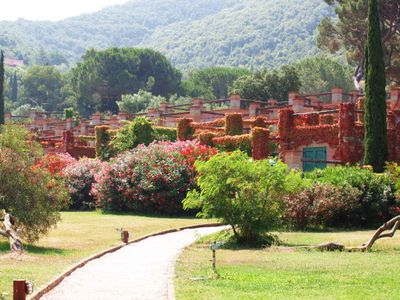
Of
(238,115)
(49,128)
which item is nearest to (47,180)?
(238,115)

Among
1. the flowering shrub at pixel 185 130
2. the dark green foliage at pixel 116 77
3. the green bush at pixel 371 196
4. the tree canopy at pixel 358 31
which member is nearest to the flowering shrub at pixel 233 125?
the flowering shrub at pixel 185 130

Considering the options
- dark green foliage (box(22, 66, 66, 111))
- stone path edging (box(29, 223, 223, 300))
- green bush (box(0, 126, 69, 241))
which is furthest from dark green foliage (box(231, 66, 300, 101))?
dark green foliage (box(22, 66, 66, 111))

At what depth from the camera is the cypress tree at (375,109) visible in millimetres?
34031

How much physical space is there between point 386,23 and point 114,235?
38959mm

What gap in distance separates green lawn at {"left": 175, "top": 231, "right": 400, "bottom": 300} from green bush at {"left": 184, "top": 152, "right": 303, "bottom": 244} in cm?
147

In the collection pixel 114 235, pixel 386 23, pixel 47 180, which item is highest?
pixel 386 23

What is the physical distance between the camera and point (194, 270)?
53.9ft

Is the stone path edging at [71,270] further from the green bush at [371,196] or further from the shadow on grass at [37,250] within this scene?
the green bush at [371,196]

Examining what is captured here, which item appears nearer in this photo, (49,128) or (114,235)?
(114,235)

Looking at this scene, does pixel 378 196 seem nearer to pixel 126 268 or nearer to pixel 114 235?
pixel 114 235

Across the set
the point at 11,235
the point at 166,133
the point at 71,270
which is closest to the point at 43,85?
the point at 166,133

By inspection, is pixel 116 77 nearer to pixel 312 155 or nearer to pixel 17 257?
pixel 312 155

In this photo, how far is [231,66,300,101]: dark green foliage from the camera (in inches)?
3150

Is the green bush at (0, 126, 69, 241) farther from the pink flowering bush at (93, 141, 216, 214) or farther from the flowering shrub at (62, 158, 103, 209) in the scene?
the flowering shrub at (62, 158, 103, 209)
